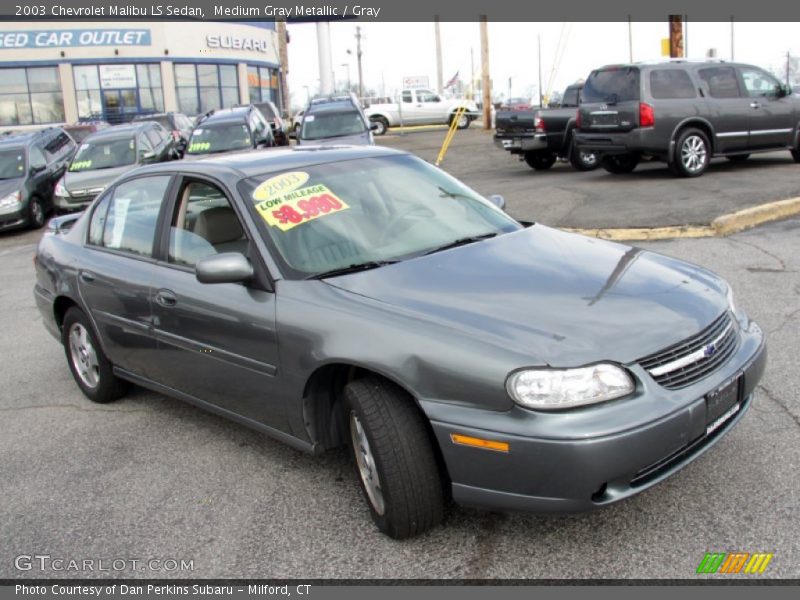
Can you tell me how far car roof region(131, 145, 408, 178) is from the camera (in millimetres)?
4184

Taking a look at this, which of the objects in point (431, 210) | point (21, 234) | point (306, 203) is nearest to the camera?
point (306, 203)

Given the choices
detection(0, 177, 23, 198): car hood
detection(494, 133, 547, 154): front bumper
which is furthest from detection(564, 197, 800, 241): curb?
detection(0, 177, 23, 198): car hood

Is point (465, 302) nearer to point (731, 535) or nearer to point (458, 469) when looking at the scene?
point (458, 469)

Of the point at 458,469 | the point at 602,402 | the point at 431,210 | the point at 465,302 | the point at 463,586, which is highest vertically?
the point at 431,210

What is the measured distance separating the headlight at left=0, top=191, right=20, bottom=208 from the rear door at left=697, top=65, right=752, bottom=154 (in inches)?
473

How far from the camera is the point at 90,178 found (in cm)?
1485

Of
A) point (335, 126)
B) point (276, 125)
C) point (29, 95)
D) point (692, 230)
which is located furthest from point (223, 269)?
point (29, 95)

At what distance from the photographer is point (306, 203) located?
12.9 ft

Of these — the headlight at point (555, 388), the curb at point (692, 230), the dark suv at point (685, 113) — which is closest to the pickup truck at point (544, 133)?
the dark suv at point (685, 113)

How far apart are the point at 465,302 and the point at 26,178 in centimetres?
1404

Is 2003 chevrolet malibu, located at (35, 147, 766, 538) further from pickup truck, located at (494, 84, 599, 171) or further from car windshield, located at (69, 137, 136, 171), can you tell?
Answer: pickup truck, located at (494, 84, 599, 171)

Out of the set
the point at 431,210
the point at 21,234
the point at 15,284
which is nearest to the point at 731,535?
the point at 431,210

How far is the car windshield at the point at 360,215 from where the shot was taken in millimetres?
3750

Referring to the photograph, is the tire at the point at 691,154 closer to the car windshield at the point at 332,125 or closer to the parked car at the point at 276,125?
the car windshield at the point at 332,125
